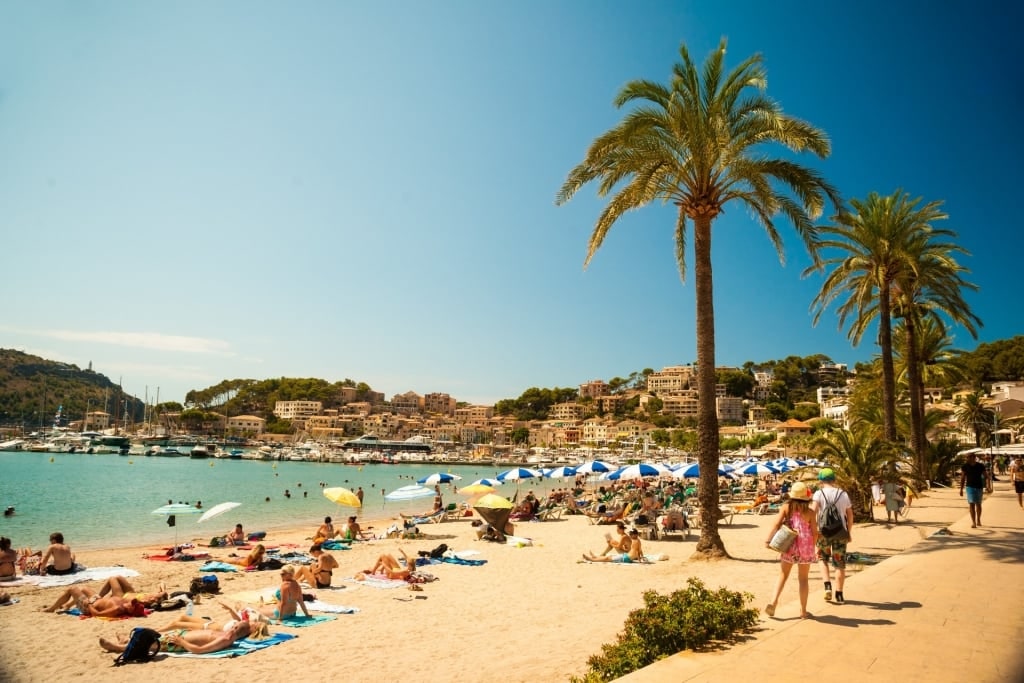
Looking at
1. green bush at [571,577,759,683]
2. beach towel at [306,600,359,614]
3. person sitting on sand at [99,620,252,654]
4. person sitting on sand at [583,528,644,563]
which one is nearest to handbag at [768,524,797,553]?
green bush at [571,577,759,683]

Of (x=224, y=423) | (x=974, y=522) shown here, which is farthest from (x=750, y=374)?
(x=974, y=522)

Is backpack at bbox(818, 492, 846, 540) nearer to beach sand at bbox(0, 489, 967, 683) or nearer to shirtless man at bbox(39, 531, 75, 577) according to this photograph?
beach sand at bbox(0, 489, 967, 683)

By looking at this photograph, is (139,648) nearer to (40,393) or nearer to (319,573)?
(319,573)

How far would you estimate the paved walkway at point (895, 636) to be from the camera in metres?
4.51

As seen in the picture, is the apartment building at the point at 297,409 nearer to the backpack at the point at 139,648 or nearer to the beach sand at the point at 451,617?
the beach sand at the point at 451,617

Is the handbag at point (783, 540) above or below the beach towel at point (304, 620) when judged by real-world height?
above

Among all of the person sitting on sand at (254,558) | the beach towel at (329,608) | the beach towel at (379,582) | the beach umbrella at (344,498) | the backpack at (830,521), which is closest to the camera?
the backpack at (830,521)

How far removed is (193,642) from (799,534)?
7.47 m

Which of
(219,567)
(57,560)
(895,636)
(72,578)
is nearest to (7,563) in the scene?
(57,560)

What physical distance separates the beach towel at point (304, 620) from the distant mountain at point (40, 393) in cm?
15679

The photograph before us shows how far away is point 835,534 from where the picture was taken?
7.03m

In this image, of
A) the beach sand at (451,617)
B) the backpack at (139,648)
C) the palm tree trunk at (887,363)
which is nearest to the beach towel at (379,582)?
the beach sand at (451,617)

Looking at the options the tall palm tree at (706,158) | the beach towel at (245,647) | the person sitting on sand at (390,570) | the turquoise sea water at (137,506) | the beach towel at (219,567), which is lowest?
the turquoise sea water at (137,506)

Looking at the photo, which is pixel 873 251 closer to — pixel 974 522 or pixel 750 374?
pixel 974 522
